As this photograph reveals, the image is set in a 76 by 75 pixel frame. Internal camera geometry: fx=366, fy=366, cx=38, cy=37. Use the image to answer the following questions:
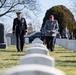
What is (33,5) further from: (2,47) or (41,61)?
(41,61)

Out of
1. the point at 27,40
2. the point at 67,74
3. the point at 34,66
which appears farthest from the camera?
the point at 27,40

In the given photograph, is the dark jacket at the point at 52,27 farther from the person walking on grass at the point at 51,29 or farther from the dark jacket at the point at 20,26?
the dark jacket at the point at 20,26

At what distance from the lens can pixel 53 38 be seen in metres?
17.3

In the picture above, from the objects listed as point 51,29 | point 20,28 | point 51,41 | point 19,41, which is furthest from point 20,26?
point 51,41

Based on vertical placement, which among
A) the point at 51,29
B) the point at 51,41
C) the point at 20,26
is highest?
the point at 20,26

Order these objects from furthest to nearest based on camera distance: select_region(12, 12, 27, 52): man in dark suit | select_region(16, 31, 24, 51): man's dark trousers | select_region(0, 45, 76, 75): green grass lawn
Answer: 1. select_region(16, 31, 24, 51): man's dark trousers
2. select_region(12, 12, 27, 52): man in dark suit
3. select_region(0, 45, 76, 75): green grass lawn

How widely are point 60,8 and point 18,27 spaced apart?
47.7m

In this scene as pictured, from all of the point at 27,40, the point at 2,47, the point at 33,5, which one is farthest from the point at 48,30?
the point at 33,5

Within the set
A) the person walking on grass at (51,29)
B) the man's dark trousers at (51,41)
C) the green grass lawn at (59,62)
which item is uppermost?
the person walking on grass at (51,29)

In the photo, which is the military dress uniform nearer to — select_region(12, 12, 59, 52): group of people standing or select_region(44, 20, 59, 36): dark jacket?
select_region(12, 12, 59, 52): group of people standing

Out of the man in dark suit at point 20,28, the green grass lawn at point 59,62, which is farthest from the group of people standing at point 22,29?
the green grass lawn at point 59,62

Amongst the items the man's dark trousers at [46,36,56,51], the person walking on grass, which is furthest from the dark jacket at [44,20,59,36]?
the man's dark trousers at [46,36,56,51]

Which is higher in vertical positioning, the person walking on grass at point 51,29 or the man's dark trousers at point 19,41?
the person walking on grass at point 51,29

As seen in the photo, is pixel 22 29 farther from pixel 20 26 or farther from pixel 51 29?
pixel 51 29
